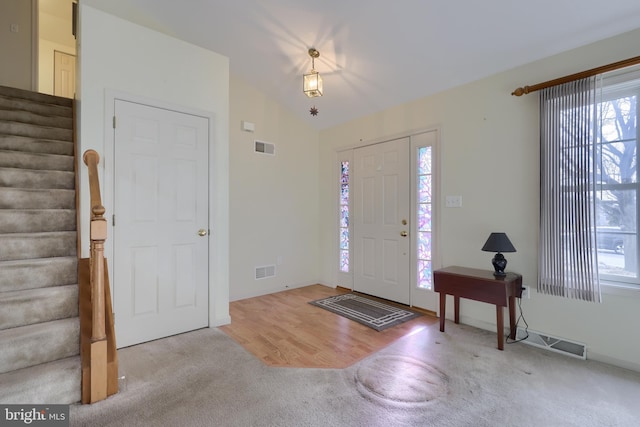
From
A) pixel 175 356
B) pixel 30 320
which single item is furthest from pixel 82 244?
pixel 175 356

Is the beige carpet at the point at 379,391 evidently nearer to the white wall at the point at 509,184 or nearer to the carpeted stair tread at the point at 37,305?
the white wall at the point at 509,184

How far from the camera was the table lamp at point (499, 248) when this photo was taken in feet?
8.49

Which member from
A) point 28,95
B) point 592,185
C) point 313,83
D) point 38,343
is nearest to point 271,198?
point 313,83

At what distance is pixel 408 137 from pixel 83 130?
3273 mm

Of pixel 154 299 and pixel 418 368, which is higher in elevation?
pixel 154 299

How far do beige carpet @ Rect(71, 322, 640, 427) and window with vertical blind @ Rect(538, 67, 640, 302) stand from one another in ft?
2.37

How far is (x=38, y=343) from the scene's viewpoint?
5.97 feet

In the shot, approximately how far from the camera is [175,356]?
2.40 m

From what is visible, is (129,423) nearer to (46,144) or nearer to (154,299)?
(154,299)

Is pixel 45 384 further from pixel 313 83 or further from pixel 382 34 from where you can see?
pixel 382 34

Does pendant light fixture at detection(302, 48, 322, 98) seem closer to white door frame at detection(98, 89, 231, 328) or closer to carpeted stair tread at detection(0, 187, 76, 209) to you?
white door frame at detection(98, 89, 231, 328)

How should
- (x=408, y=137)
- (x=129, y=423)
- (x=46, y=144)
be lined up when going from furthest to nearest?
(x=408, y=137) < (x=46, y=144) < (x=129, y=423)

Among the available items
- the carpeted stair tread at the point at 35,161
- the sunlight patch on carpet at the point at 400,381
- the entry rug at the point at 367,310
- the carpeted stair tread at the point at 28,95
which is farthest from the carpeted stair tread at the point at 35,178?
the sunlight patch on carpet at the point at 400,381

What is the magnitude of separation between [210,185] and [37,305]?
5.27 feet
